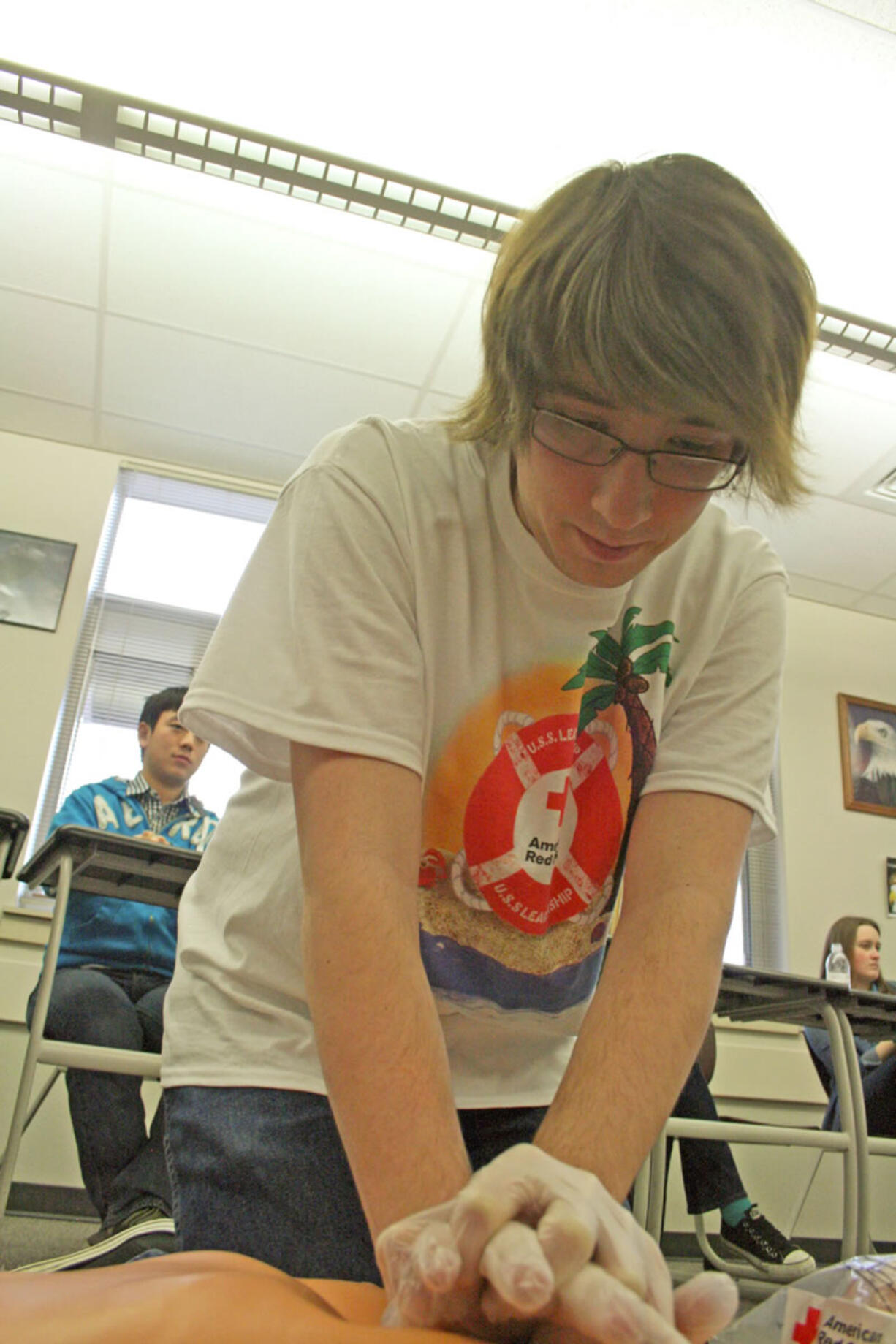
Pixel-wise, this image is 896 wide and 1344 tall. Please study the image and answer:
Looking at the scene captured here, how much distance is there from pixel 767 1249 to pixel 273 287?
2.91 m

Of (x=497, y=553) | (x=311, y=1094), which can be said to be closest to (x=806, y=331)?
(x=497, y=553)

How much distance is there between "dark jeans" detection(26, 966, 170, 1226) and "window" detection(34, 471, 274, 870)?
1255 millimetres

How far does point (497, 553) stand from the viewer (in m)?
0.84

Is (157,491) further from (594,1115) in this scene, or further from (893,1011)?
(594,1115)

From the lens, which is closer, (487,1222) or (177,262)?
(487,1222)

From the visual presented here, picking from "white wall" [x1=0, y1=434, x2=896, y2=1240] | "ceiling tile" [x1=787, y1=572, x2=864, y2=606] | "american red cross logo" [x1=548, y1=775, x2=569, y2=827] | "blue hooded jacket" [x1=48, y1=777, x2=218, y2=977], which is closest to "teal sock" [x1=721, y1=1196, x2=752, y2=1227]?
"white wall" [x1=0, y1=434, x2=896, y2=1240]

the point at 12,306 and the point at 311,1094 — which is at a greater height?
the point at 12,306

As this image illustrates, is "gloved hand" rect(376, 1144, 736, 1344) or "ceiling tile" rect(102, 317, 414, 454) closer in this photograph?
"gloved hand" rect(376, 1144, 736, 1344)

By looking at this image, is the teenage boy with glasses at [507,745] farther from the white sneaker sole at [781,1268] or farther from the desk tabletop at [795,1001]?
the white sneaker sole at [781,1268]

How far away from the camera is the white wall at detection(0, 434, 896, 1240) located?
311 centimetres

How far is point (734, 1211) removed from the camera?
2359 mm

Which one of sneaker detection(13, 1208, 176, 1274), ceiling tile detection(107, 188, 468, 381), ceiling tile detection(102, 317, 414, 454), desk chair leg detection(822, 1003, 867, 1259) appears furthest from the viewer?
ceiling tile detection(102, 317, 414, 454)

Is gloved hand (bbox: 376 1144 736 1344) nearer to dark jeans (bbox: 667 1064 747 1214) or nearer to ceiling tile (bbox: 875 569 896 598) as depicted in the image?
dark jeans (bbox: 667 1064 747 1214)

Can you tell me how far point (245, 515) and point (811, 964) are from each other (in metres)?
2.93
